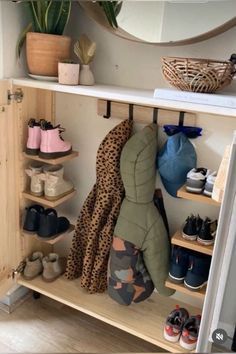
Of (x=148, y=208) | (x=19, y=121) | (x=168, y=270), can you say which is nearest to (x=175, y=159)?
(x=148, y=208)

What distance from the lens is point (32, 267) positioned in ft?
5.75

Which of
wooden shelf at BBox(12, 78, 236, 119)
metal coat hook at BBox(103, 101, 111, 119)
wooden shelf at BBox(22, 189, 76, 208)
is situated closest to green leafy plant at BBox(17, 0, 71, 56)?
wooden shelf at BBox(12, 78, 236, 119)

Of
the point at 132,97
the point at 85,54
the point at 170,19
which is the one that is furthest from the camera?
the point at 85,54

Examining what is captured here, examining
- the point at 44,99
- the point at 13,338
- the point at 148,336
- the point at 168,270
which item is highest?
the point at 44,99

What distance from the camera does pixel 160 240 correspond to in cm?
149

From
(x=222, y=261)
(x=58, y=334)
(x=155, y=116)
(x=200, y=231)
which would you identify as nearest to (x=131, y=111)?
(x=155, y=116)

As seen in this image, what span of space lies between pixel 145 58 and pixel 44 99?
51 centimetres

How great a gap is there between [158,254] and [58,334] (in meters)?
0.61

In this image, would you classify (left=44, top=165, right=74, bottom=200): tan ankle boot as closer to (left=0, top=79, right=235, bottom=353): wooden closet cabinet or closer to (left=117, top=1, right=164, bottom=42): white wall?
(left=0, top=79, right=235, bottom=353): wooden closet cabinet

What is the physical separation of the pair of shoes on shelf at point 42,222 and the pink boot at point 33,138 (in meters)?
0.28

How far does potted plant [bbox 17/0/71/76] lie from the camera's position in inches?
55.7

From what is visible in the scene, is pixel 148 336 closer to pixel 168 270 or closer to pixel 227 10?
pixel 168 270

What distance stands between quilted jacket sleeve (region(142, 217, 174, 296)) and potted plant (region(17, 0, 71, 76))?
30.2 inches

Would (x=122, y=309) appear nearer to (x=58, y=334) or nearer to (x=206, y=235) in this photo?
(x=58, y=334)
